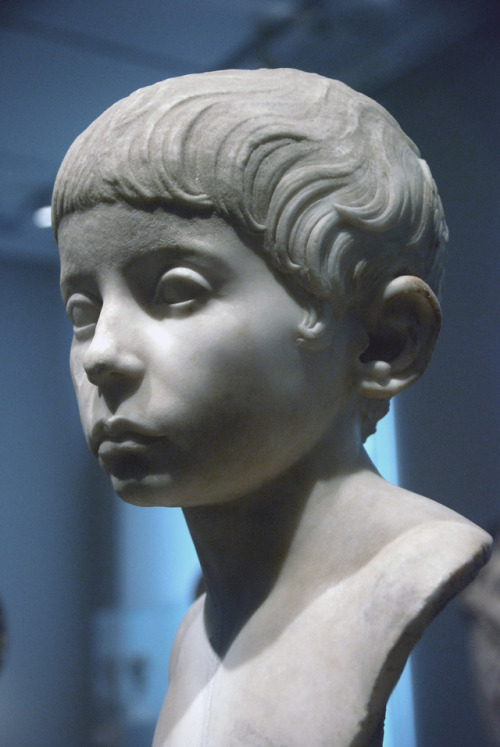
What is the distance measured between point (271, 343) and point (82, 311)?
34 centimetres

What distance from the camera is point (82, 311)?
1.53m

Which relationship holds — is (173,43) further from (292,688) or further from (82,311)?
(292,688)

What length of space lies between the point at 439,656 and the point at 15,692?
→ 4.03 feet

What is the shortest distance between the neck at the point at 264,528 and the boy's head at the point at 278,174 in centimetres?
26

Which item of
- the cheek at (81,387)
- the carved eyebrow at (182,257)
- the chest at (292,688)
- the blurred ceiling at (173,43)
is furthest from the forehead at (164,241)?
the blurred ceiling at (173,43)

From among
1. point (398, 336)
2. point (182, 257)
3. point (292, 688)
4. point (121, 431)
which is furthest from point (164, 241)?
point (292, 688)

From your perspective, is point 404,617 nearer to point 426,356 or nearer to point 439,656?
point 426,356

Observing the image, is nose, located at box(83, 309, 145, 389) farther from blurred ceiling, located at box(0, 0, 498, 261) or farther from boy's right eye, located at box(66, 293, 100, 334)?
blurred ceiling, located at box(0, 0, 498, 261)

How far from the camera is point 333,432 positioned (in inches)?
59.3

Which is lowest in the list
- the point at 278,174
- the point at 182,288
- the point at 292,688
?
the point at 292,688

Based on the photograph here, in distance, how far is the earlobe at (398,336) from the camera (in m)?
1.47

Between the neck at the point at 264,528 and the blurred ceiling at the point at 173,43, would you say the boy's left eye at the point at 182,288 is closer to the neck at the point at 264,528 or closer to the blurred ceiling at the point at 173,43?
the neck at the point at 264,528

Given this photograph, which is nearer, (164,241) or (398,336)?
(164,241)

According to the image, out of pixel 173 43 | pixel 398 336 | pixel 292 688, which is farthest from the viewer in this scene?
pixel 173 43
